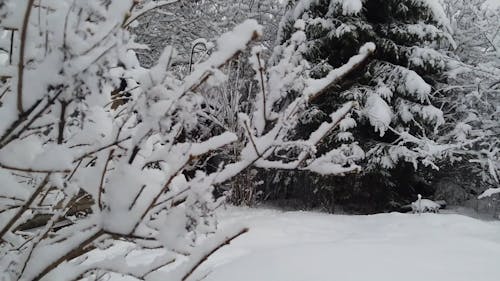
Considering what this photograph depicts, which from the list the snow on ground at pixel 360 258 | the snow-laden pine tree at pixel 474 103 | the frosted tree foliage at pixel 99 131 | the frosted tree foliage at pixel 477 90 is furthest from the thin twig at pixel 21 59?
the snow-laden pine tree at pixel 474 103

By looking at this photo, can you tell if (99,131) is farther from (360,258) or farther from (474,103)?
(474,103)

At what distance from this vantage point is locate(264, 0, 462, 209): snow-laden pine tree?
7273 mm

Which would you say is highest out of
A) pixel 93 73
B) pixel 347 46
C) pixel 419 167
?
pixel 347 46

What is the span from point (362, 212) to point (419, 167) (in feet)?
4.07

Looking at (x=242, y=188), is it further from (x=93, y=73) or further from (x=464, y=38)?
(x=93, y=73)

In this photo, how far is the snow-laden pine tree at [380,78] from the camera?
286 inches

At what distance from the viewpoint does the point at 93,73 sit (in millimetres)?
745

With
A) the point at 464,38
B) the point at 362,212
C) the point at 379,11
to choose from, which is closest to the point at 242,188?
the point at 362,212

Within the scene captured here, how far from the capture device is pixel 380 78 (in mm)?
7531

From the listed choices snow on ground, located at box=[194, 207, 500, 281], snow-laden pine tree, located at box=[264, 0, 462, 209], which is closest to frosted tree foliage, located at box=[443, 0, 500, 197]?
snow-laden pine tree, located at box=[264, 0, 462, 209]

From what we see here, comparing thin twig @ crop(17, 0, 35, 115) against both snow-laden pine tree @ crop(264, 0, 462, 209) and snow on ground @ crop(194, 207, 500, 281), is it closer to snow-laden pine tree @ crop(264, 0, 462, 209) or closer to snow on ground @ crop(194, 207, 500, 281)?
snow on ground @ crop(194, 207, 500, 281)

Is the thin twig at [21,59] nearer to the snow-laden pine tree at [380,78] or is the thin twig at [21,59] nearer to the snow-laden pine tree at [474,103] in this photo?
the snow-laden pine tree at [380,78]

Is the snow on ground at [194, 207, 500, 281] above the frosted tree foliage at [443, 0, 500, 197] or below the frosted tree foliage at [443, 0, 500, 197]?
below

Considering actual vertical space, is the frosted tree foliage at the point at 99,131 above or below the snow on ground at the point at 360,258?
above
